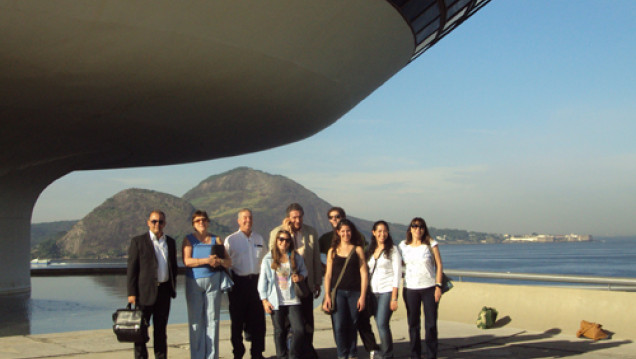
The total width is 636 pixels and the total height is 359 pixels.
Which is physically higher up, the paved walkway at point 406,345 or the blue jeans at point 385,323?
the blue jeans at point 385,323

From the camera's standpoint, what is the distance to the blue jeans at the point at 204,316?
6633mm

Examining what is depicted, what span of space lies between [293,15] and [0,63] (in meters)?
4.50

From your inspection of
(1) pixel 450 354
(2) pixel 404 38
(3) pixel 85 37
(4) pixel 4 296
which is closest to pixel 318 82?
(2) pixel 404 38

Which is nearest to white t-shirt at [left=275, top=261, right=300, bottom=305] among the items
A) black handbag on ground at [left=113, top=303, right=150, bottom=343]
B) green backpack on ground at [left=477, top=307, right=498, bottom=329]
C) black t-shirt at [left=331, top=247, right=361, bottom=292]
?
black t-shirt at [left=331, top=247, right=361, bottom=292]

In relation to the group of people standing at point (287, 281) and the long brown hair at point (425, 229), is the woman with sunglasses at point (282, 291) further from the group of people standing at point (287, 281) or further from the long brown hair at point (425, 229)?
the long brown hair at point (425, 229)

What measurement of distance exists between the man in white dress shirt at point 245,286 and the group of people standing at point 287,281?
0.01m

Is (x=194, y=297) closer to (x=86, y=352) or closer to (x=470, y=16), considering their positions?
(x=86, y=352)

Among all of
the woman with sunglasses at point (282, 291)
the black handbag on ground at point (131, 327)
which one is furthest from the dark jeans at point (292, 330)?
the black handbag on ground at point (131, 327)

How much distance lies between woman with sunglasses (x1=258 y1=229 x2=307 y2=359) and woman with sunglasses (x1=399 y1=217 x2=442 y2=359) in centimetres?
123

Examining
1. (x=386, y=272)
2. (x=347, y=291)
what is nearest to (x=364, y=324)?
(x=347, y=291)

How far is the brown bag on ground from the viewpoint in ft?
27.8

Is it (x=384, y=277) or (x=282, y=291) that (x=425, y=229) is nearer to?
(x=384, y=277)

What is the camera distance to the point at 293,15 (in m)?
9.64

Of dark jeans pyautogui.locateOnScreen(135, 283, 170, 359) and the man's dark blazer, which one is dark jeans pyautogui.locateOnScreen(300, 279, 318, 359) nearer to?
dark jeans pyautogui.locateOnScreen(135, 283, 170, 359)
